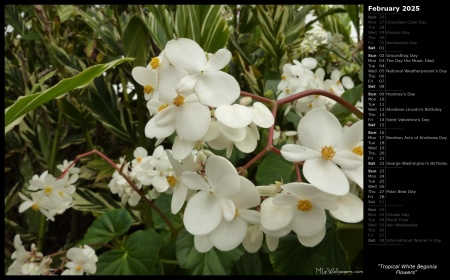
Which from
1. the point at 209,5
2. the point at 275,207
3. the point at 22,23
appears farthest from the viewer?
the point at 22,23

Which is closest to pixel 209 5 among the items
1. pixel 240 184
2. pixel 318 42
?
pixel 318 42

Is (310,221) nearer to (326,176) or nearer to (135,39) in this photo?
(326,176)

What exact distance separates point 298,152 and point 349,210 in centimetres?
8

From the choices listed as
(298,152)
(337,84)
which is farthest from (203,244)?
(337,84)

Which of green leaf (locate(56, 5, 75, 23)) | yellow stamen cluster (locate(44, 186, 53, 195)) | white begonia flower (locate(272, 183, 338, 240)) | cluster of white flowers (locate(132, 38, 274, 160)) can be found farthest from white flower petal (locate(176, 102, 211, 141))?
green leaf (locate(56, 5, 75, 23))

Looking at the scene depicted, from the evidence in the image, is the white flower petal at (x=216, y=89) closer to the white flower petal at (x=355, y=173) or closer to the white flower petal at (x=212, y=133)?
the white flower petal at (x=212, y=133)

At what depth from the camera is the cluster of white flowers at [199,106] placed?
1.38 feet

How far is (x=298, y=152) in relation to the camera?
0.42m

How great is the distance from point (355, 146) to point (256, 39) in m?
1.02

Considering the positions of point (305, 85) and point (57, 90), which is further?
point (305, 85)

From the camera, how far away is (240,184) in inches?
16.2

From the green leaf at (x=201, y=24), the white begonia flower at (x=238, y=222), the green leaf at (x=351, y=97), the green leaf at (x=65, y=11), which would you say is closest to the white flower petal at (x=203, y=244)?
the white begonia flower at (x=238, y=222)
